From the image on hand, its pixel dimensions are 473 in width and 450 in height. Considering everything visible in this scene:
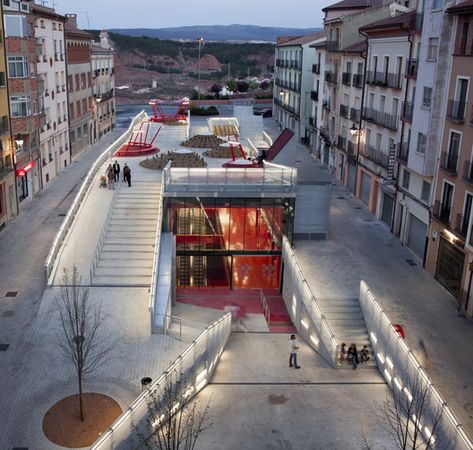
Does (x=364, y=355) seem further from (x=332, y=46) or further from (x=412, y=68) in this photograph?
(x=332, y=46)

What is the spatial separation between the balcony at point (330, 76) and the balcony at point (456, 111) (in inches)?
955

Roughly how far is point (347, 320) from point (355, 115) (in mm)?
23657

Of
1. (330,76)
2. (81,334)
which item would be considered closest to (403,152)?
(330,76)

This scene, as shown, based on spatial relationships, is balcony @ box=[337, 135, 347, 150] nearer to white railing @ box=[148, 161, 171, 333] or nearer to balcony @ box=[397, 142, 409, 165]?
balcony @ box=[397, 142, 409, 165]

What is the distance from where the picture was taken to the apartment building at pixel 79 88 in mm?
53406

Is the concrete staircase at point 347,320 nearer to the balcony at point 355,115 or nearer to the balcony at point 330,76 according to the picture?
the balcony at point 355,115

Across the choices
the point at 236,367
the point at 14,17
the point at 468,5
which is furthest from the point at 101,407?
the point at 14,17

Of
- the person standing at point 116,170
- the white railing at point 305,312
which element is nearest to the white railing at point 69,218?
the person standing at point 116,170

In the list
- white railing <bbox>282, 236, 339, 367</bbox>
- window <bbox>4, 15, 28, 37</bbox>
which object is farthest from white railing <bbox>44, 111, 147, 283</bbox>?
white railing <bbox>282, 236, 339, 367</bbox>

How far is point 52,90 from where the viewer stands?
1843 inches

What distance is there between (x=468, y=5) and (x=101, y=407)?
2171 cm

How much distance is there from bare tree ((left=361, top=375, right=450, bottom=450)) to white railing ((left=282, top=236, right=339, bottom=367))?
11.5 ft

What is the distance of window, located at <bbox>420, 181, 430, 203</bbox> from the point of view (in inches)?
1155

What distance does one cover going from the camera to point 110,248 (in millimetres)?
25859
